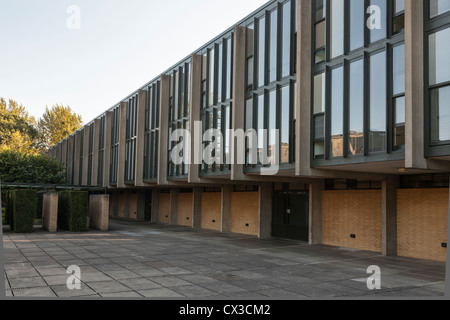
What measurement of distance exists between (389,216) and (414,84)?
6.59 meters

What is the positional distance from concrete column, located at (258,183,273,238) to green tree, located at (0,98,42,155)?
36665 mm

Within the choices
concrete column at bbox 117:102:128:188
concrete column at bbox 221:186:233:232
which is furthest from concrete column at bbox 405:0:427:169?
concrete column at bbox 117:102:128:188

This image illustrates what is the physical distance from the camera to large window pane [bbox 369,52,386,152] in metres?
14.1

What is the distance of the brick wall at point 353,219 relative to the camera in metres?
18.4

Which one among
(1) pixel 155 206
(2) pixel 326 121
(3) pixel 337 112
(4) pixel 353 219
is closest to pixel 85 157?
(1) pixel 155 206

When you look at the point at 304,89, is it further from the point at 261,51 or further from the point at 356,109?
the point at 261,51

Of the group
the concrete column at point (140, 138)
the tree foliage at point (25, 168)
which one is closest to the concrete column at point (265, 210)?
the concrete column at point (140, 138)

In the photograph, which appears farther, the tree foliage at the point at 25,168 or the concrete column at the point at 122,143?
the concrete column at the point at 122,143

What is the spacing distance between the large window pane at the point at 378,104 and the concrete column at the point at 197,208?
1964cm

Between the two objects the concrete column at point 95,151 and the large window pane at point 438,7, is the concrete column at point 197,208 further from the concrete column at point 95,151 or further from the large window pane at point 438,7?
→ the large window pane at point 438,7

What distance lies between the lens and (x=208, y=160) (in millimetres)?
24188

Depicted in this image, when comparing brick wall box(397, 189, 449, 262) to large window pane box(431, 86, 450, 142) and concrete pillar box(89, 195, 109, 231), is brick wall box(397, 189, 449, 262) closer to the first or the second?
large window pane box(431, 86, 450, 142)
